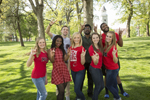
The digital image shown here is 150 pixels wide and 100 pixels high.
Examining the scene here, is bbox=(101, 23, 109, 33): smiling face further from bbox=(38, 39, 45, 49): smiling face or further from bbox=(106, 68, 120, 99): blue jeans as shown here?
bbox=(38, 39, 45, 49): smiling face

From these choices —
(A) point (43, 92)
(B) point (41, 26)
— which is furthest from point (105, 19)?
(A) point (43, 92)

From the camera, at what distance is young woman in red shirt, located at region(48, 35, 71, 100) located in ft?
10.3

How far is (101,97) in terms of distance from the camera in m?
4.08

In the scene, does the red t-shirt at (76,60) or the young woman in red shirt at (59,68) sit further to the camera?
the red t-shirt at (76,60)

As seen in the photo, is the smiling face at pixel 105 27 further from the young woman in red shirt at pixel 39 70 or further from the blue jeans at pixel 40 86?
the blue jeans at pixel 40 86

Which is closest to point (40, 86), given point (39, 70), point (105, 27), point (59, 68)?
point (39, 70)

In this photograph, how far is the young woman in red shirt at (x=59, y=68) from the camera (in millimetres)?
3139

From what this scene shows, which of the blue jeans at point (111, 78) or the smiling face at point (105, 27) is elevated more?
the smiling face at point (105, 27)

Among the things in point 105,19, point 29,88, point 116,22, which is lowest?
point 29,88

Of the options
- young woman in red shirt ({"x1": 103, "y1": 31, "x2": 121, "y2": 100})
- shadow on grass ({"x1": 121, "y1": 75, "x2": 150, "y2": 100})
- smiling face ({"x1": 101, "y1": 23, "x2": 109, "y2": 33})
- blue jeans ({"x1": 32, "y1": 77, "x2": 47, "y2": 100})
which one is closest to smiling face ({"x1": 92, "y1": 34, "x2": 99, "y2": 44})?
young woman in red shirt ({"x1": 103, "y1": 31, "x2": 121, "y2": 100})

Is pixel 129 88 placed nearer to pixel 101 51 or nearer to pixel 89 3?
pixel 101 51

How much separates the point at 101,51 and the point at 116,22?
25134 mm

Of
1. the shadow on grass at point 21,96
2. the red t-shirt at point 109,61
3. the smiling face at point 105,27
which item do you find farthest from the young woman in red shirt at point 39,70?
the smiling face at point 105,27

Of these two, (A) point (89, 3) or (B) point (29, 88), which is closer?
(B) point (29, 88)
